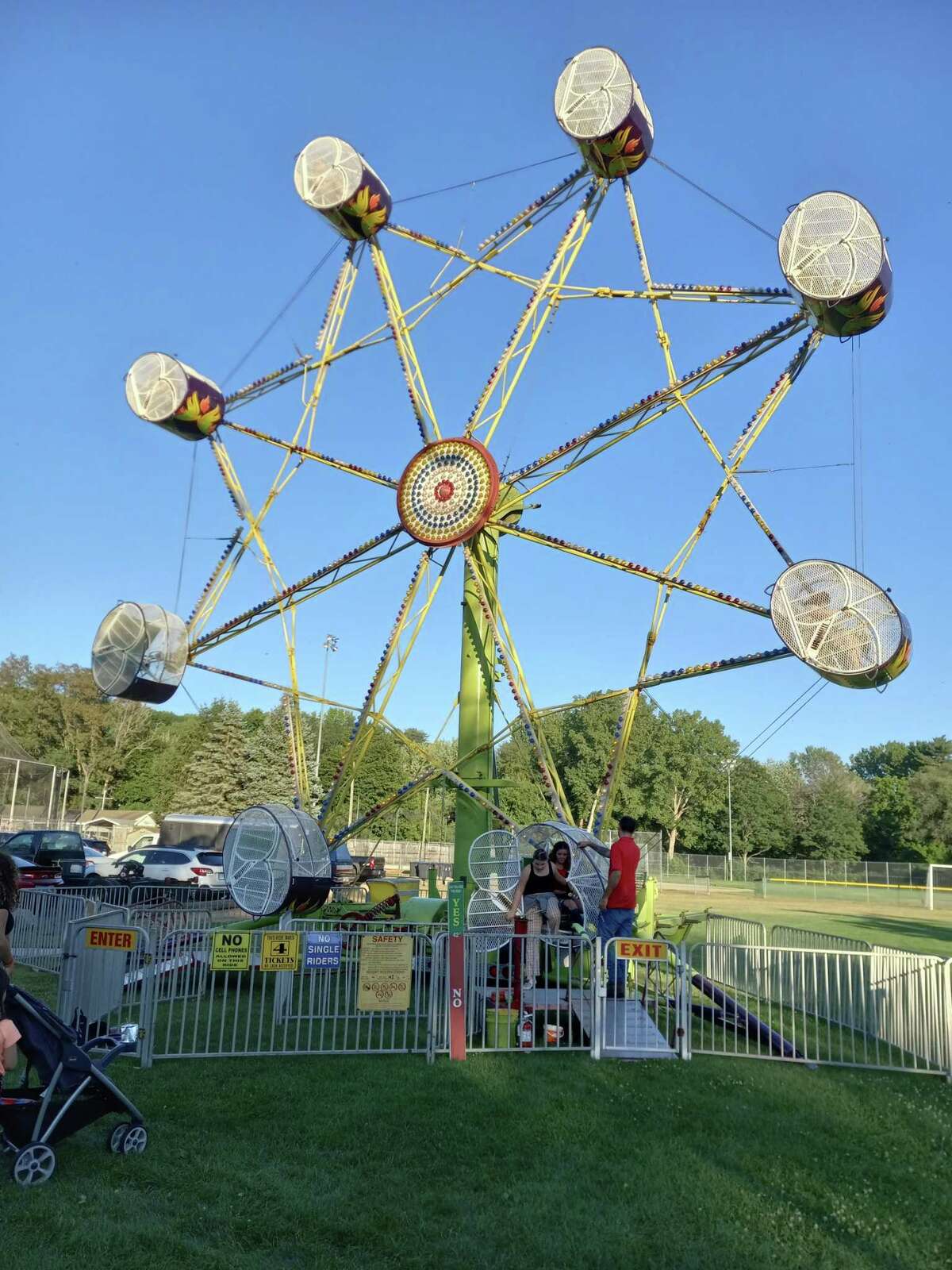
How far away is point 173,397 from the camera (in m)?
18.0

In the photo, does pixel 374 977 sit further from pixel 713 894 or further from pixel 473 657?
pixel 713 894

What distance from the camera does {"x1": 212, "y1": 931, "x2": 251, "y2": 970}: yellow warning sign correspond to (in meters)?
8.42

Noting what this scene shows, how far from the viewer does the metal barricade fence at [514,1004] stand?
8.55 m

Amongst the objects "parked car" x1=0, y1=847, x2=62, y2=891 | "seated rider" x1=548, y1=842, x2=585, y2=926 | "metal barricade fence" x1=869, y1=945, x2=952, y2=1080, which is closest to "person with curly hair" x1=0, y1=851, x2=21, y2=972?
"seated rider" x1=548, y1=842, x2=585, y2=926

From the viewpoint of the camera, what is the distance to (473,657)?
52.7 ft

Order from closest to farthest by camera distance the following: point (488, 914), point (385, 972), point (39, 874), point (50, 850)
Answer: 1. point (385, 972)
2. point (488, 914)
3. point (39, 874)
4. point (50, 850)

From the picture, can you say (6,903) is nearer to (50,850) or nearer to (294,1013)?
(294,1013)

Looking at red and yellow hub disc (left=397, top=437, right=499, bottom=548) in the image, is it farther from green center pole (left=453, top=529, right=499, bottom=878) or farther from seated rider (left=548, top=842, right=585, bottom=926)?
seated rider (left=548, top=842, right=585, bottom=926)

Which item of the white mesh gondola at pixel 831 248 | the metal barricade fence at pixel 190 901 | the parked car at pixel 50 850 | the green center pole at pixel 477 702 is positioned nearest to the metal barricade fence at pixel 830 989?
the green center pole at pixel 477 702

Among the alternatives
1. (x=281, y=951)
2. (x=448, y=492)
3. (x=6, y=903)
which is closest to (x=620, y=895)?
(x=281, y=951)

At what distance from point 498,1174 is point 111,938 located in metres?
3.75

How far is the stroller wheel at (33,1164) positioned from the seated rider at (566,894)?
638 cm

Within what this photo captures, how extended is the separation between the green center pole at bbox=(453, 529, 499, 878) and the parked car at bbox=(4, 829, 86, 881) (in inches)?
549

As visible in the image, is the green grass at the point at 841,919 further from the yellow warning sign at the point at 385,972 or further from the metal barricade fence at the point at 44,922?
the metal barricade fence at the point at 44,922
